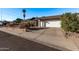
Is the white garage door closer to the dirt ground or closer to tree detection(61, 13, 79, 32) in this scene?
tree detection(61, 13, 79, 32)

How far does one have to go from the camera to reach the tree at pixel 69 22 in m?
5.26

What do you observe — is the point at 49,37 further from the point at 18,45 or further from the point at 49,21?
the point at 18,45

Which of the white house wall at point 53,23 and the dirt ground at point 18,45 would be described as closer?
the dirt ground at point 18,45

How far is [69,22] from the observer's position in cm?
532

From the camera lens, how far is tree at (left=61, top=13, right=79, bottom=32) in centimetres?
526

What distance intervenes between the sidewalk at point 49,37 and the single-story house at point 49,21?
14cm

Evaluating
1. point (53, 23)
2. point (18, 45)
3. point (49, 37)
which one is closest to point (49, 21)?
point (53, 23)

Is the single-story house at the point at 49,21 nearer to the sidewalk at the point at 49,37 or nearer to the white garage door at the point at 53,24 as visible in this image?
the white garage door at the point at 53,24

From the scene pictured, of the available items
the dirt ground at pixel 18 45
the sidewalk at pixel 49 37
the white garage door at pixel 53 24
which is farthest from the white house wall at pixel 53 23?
the dirt ground at pixel 18 45
